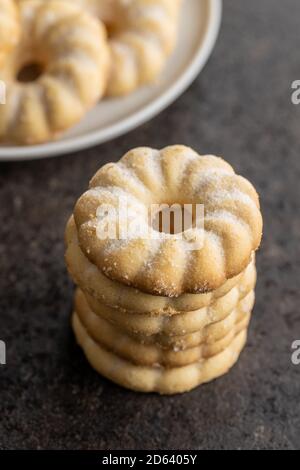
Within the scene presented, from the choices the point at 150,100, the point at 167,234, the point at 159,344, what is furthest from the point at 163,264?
the point at 150,100

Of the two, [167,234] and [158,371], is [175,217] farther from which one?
[158,371]

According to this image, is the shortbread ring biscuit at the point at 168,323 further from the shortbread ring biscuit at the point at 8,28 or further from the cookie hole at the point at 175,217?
the shortbread ring biscuit at the point at 8,28

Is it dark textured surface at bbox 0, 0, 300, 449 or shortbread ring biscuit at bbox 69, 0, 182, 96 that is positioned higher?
shortbread ring biscuit at bbox 69, 0, 182, 96

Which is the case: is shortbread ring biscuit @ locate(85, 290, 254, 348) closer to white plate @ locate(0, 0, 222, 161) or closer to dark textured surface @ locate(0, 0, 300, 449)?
dark textured surface @ locate(0, 0, 300, 449)

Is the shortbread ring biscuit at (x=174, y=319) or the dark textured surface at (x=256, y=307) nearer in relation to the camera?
the shortbread ring biscuit at (x=174, y=319)

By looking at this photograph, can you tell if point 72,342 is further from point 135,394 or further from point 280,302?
point 280,302

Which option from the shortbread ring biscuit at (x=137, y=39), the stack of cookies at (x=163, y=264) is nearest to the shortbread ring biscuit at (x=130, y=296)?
the stack of cookies at (x=163, y=264)

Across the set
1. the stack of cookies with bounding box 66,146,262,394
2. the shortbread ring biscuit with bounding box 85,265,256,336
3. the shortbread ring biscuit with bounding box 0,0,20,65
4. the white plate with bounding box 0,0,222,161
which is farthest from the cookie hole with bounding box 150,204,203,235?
the shortbread ring biscuit with bounding box 0,0,20,65
